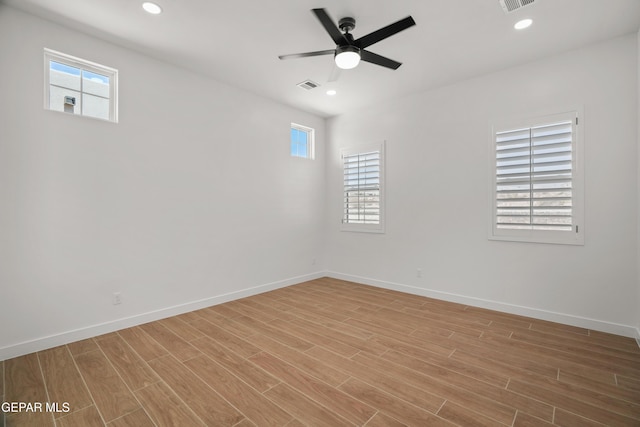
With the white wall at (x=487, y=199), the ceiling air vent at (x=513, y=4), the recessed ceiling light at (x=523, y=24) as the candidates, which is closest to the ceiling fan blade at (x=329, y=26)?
the ceiling air vent at (x=513, y=4)

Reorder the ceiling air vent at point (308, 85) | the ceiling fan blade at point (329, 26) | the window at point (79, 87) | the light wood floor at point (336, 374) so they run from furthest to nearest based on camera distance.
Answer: the ceiling air vent at point (308, 85), the window at point (79, 87), the ceiling fan blade at point (329, 26), the light wood floor at point (336, 374)

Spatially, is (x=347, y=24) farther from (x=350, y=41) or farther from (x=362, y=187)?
(x=362, y=187)

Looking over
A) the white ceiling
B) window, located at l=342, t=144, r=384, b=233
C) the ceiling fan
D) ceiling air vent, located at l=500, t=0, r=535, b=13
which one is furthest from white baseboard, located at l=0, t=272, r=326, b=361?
ceiling air vent, located at l=500, t=0, r=535, b=13

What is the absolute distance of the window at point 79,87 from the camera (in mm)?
2801

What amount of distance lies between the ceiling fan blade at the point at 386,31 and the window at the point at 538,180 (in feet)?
6.87

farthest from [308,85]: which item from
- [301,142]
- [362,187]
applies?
[362,187]

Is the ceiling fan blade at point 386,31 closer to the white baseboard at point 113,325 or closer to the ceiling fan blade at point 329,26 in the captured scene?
the ceiling fan blade at point 329,26

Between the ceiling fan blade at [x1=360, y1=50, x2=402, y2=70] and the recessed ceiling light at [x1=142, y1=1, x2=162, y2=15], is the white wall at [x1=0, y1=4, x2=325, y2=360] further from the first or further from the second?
the ceiling fan blade at [x1=360, y1=50, x2=402, y2=70]

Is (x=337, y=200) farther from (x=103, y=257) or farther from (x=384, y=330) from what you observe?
(x=103, y=257)

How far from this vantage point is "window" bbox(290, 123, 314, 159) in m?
5.18

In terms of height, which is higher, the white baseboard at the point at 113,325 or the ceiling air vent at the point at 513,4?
the ceiling air vent at the point at 513,4

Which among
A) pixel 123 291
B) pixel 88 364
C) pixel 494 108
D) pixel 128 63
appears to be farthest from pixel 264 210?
pixel 494 108

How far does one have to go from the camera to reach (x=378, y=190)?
4.89 m

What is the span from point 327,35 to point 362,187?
263cm
